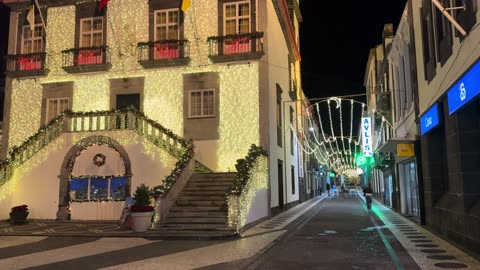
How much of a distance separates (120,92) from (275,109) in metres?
8.42

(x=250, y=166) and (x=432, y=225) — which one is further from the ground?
(x=250, y=166)

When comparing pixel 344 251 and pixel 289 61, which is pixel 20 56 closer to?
pixel 289 61

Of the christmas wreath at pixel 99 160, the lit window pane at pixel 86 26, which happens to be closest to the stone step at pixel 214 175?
the christmas wreath at pixel 99 160

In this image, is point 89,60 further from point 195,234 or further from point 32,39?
point 195,234

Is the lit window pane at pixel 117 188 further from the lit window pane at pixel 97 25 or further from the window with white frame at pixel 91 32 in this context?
the lit window pane at pixel 97 25

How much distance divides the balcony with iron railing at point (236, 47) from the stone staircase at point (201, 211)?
5955 millimetres

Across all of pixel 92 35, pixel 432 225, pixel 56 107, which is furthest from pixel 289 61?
pixel 432 225

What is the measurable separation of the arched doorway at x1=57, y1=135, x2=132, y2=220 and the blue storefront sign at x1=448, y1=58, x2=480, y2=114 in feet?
44.5

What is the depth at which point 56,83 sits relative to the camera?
23.4 metres

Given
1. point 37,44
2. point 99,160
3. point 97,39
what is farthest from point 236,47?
point 37,44

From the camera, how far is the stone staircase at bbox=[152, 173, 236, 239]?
47.0 feet

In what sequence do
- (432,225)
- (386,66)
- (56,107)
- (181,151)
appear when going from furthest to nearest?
(386,66), (56,107), (181,151), (432,225)

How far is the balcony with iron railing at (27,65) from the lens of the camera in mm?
23359

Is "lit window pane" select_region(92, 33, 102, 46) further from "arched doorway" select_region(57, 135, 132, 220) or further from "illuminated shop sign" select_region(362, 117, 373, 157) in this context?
"illuminated shop sign" select_region(362, 117, 373, 157)
